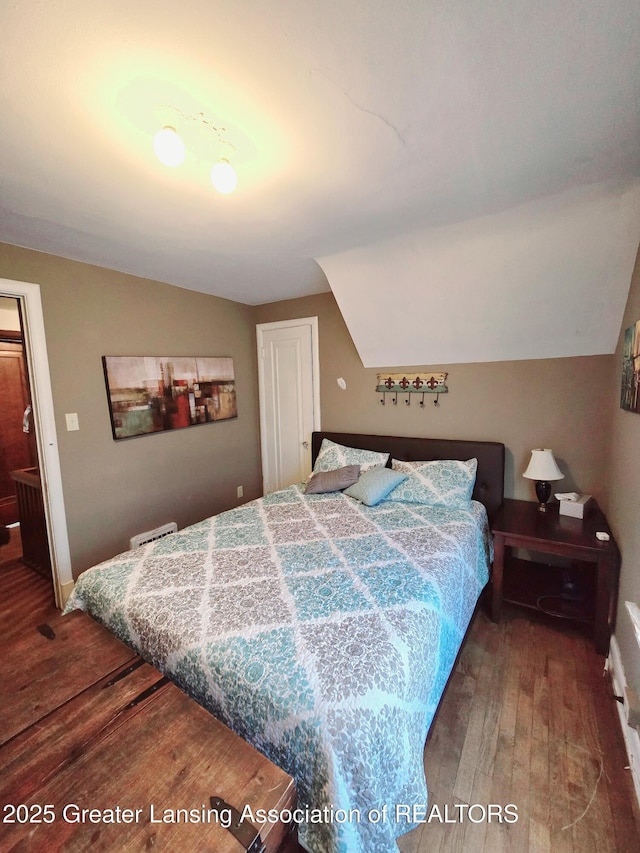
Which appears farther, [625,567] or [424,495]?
[424,495]

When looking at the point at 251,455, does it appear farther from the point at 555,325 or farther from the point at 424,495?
the point at 555,325

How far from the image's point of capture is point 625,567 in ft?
A: 5.47

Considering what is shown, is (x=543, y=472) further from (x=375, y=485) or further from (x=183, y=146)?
(x=183, y=146)

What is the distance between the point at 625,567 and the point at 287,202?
8.02ft

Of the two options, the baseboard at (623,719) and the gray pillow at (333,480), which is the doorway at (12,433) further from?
the baseboard at (623,719)

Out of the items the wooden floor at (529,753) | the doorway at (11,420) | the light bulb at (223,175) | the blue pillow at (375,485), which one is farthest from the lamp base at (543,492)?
the doorway at (11,420)

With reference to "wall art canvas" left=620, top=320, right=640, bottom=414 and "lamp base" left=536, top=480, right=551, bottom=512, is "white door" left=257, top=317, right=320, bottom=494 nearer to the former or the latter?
"lamp base" left=536, top=480, right=551, bottom=512

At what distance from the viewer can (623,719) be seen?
4.80 feet

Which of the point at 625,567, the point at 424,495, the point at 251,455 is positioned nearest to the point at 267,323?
the point at 251,455

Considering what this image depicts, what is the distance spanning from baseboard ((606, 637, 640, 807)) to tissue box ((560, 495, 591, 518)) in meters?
0.68

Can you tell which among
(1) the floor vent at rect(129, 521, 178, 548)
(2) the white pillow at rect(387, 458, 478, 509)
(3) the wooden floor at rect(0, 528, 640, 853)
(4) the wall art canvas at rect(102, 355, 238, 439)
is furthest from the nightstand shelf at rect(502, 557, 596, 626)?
(4) the wall art canvas at rect(102, 355, 238, 439)

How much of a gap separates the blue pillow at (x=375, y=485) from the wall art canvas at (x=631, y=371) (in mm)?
1346

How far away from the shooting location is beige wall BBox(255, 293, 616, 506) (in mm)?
2301

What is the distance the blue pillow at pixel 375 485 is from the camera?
2.45 meters
